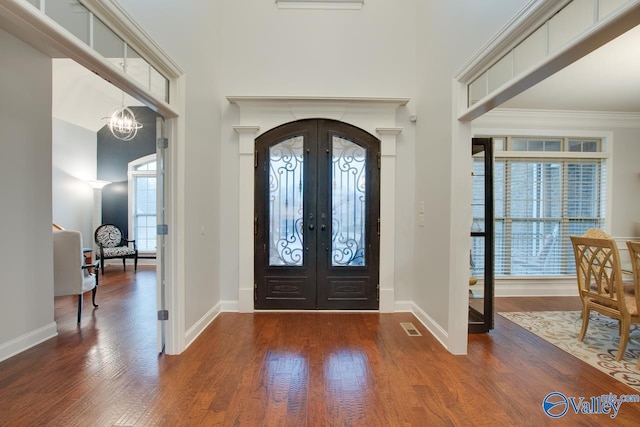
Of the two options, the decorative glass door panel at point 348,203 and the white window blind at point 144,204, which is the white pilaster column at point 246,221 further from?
the white window blind at point 144,204

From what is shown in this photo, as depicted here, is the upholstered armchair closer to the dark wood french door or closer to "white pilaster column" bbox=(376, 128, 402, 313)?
the dark wood french door

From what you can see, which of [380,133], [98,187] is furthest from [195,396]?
[98,187]

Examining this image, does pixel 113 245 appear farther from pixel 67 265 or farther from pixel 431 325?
pixel 431 325

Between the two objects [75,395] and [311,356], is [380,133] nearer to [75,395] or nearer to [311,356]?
[311,356]

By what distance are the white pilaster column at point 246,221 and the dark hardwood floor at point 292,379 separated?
1.38 ft

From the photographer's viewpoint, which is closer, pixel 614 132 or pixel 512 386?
pixel 512 386

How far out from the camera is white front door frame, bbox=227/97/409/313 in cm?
368

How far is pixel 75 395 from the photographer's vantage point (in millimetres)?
2047

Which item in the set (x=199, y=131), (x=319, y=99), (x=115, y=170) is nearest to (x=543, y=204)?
(x=319, y=99)

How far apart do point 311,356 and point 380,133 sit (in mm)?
2724

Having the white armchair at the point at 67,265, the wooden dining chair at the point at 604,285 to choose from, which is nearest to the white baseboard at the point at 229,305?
the white armchair at the point at 67,265

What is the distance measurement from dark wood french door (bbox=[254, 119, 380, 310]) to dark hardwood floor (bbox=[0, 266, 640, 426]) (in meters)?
0.50

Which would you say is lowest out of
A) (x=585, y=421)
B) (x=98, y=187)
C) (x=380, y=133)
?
A: (x=585, y=421)

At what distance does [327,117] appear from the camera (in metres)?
3.70
